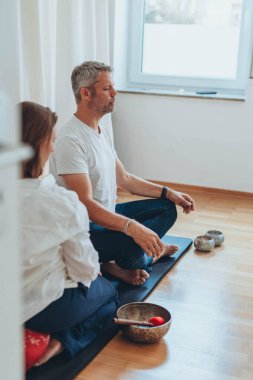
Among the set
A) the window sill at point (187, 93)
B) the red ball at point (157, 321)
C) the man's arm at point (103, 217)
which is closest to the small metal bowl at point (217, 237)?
the man's arm at point (103, 217)

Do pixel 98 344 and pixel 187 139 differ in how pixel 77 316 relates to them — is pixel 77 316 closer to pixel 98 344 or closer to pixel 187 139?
pixel 98 344

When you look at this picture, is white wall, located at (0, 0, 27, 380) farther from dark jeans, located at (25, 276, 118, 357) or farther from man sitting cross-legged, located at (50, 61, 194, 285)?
man sitting cross-legged, located at (50, 61, 194, 285)

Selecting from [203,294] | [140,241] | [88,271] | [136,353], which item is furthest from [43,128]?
[203,294]

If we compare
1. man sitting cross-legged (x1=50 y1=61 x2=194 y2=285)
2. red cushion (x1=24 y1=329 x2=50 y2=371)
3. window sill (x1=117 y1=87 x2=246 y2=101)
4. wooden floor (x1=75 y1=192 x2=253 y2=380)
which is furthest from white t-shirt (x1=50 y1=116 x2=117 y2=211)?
window sill (x1=117 y1=87 x2=246 y2=101)

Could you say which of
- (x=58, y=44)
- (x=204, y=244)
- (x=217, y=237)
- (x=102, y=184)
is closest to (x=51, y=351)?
(x=102, y=184)

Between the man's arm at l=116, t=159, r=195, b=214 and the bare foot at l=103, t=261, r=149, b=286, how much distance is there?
389 millimetres

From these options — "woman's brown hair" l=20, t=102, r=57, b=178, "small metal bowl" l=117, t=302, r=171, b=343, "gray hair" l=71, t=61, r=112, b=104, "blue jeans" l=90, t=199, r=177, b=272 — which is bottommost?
"small metal bowl" l=117, t=302, r=171, b=343

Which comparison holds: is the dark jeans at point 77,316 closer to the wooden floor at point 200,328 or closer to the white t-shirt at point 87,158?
the wooden floor at point 200,328

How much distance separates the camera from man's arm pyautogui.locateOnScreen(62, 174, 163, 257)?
2.15 m

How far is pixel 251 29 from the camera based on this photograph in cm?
378

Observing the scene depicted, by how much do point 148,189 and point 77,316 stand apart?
98 centimetres

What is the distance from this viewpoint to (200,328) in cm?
210

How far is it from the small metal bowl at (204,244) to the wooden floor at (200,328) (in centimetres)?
3

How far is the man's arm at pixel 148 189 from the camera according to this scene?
2648mm
